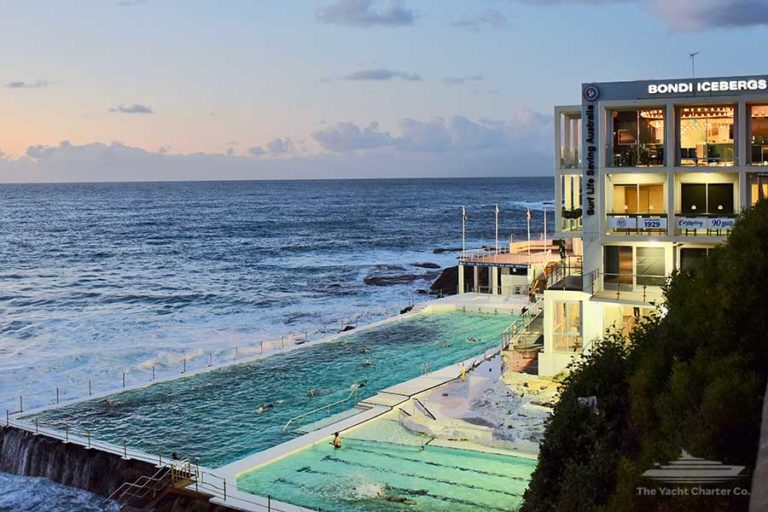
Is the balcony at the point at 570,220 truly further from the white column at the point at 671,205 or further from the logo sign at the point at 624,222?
the white column at the point at 671,205

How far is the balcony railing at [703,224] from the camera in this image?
28.2 metres

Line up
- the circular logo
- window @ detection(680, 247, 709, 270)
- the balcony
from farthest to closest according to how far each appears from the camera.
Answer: the balcony
the circular logo
window @ detection(680, 247, 709, 270)

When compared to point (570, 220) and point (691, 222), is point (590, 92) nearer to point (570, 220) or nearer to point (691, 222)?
point (570, 220)

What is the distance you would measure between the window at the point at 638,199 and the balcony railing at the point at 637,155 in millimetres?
880

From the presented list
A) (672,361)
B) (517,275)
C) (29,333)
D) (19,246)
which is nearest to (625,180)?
(672,361)

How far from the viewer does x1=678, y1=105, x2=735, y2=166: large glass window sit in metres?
28.7

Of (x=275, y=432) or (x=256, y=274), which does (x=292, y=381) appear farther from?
(x=256, y=274)

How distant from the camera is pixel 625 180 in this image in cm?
3000

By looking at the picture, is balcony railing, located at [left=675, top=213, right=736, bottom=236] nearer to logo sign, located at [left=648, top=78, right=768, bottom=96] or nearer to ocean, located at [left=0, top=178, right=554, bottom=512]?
logo sign, located at [left=648, top=78, right=768, bottom=96]

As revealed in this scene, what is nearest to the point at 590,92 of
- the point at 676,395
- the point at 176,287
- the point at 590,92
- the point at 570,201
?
the point at 590,92

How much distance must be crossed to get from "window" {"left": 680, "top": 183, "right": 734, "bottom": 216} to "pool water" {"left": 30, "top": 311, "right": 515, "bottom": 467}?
42.6 ft

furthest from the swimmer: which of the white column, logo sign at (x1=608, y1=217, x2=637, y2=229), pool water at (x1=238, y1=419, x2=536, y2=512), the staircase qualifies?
the white column

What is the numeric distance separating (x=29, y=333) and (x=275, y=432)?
34.2 m

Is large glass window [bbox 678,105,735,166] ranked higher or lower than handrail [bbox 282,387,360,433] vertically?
higher
